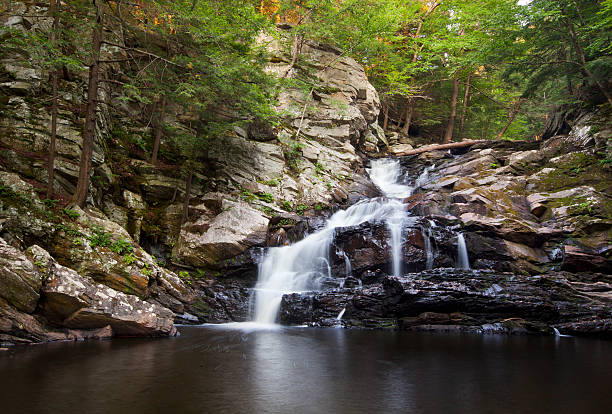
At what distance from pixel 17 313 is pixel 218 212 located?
7.30m

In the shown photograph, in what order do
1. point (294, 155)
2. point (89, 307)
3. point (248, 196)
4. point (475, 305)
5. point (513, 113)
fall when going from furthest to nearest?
point (513, 113)
point (294, 155)
point (248, 196)
point (475, 305)
point (89, 307)

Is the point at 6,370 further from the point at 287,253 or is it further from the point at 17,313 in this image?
the point at 287,253

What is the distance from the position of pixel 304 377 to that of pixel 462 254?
8076 mm

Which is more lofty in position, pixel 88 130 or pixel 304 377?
pixel 88 130

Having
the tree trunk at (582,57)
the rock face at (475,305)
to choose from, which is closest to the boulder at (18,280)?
the rock face at (475,305)

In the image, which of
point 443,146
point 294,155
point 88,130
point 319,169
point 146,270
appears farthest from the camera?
point 443,146

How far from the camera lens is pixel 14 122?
984 cm

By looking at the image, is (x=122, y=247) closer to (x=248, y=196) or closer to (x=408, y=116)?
(x=248, y=196)

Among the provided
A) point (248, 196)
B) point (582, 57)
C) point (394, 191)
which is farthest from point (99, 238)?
point (582, 57)

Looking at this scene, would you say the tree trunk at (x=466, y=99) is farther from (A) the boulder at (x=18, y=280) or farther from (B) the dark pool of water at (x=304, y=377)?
(A) the boulder at (x=18, y=280)

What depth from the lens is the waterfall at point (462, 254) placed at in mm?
10523

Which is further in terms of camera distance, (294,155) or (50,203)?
(294,155)

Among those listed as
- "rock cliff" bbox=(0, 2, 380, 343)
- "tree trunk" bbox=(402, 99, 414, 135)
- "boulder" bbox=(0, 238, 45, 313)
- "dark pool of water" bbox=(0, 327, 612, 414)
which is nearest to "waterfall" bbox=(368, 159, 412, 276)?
"rock cliff" bbox=(0, 2, 380, 343)

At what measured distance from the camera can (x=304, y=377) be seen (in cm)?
455
